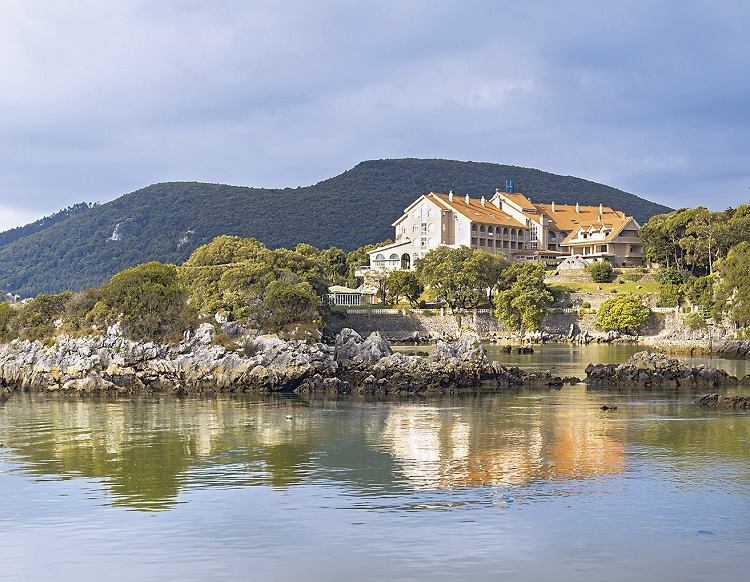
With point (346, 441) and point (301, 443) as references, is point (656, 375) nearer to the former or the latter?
point (346, 441)

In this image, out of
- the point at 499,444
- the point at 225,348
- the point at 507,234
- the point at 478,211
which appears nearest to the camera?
the point at 499,444

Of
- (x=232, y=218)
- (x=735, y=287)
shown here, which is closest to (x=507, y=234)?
(x=735, y=287)

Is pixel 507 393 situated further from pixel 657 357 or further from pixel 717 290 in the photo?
pixel 717 290

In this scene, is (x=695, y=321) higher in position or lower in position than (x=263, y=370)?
higher

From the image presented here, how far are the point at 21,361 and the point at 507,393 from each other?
819 inches

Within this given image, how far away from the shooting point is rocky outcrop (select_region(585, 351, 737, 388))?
38.8 m

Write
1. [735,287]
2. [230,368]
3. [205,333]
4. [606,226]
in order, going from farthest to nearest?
1. [606,226]
2. [735,287]
3. [205,333]
4. [230,368]

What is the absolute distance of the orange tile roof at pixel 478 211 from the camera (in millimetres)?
99062

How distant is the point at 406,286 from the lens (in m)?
85.8

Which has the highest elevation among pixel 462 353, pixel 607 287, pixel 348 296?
pixel 607 287

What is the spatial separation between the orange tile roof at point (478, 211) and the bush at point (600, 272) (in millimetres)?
14271

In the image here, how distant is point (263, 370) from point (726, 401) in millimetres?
17922

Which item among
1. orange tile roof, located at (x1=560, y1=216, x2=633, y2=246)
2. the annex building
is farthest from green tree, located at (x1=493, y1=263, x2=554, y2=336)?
orange tile roof, located at (x1=560, y1=216, x2=633, y2=246)

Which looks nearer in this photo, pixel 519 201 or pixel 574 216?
pixel 519 201
